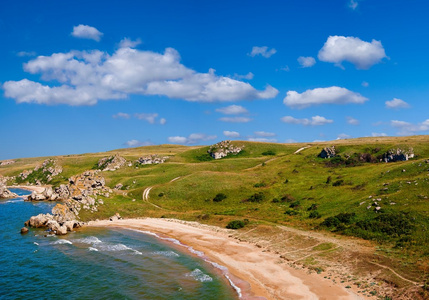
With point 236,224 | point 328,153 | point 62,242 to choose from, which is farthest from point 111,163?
point 236,224

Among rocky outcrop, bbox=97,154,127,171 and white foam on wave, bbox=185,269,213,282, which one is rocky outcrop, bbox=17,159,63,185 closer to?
rocky outcrop, bbox=97,154,127,171

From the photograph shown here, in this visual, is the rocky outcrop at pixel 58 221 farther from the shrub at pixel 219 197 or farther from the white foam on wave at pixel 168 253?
the shrub at pixel 219 197

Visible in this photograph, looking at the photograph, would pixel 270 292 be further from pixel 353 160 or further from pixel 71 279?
pixel 353 160

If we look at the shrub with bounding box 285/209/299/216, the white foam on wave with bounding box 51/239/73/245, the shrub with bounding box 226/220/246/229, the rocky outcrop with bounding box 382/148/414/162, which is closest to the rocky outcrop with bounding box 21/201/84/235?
the white foam on wave with bounding box 51/239/73/245

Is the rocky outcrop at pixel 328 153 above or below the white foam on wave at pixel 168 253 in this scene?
above

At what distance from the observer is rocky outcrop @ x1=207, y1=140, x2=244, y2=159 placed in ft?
605

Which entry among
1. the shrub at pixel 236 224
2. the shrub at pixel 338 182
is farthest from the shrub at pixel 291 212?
the shrub at pixel 338 182

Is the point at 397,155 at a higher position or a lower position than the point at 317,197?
higher

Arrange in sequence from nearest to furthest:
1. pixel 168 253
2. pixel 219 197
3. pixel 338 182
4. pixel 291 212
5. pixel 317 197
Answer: pixel 168 253
pixel 291 212
pixel 317 197
pixel 338 182
pixel 219 197

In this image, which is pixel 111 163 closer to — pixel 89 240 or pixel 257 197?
pixel 257 197

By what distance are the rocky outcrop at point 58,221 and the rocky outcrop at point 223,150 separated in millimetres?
122412

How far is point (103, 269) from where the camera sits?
38.5 m

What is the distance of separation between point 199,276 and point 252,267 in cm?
767

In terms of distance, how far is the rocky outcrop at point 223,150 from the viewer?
605ft
